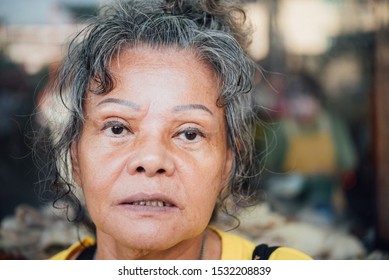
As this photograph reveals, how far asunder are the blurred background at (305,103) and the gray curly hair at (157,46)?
4.41 feet

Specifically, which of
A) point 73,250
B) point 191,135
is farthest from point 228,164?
point 73,250

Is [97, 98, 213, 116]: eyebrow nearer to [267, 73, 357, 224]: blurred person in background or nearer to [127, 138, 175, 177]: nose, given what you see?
[127, 138, 175, 177]: nose

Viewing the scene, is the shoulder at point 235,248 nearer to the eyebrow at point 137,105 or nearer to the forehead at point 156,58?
the eyebrow at point 137,105

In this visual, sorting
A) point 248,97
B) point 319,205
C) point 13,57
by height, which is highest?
point 248,97

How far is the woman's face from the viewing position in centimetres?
175

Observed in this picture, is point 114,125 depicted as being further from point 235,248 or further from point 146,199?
point 235,248

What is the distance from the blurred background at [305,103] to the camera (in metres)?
3.44

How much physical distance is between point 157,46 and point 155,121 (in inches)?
10.1

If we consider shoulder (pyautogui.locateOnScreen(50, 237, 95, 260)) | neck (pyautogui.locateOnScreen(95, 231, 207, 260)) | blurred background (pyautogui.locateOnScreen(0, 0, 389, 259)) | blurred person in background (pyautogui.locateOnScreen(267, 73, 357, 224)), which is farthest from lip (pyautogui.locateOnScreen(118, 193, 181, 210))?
blurred person in background (pyautogui.locateOnScreen(267, 73, 357, 224))

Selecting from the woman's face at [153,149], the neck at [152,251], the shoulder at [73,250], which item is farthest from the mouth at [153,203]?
the shoulder at [73,250]

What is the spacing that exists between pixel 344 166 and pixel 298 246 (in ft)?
7.50
